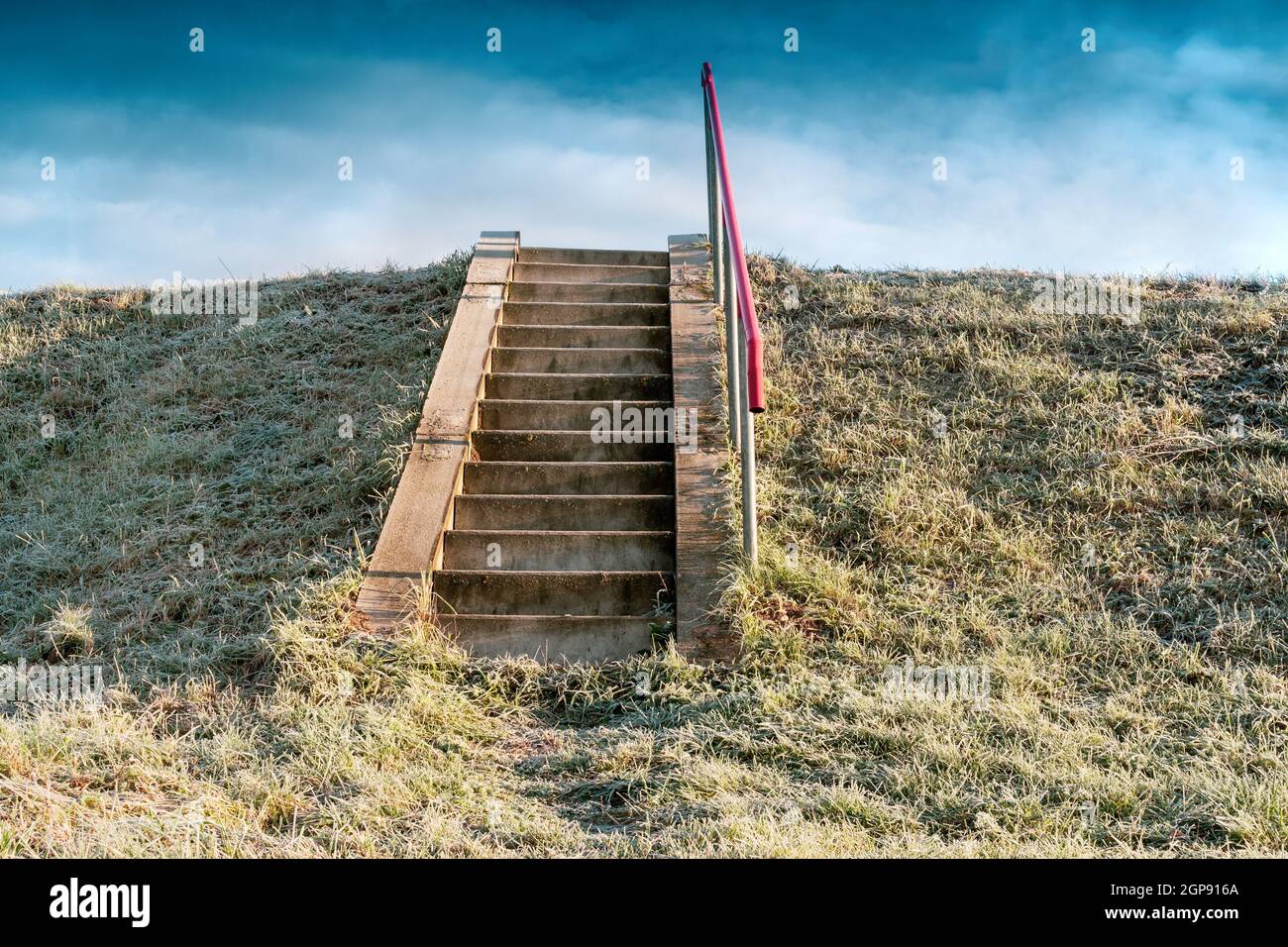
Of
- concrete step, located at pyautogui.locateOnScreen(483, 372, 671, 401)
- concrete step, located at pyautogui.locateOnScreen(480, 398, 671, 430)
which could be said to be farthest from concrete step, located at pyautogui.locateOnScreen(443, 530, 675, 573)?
concrete step, located at pyautogui.locateOnScreen(483, 372, 671, 401)

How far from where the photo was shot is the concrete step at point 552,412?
613cm

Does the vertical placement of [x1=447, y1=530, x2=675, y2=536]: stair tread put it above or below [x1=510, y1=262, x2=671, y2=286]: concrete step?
below

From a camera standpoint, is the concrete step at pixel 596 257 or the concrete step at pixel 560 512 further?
the concrete step at pixel 596 257

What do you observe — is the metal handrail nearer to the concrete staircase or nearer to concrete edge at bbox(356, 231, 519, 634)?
the concrete staircase

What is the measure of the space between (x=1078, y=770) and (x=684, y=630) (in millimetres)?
1817

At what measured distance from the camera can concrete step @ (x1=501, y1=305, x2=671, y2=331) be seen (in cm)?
716

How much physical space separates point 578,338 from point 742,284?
2.11m

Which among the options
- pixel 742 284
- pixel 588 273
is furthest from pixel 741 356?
pixel 588 273

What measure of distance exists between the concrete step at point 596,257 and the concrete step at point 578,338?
1.33m

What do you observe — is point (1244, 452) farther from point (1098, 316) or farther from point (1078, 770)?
point (1078, 770)

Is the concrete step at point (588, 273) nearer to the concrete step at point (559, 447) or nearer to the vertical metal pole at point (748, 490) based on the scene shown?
the concrete step at point (559, 447)

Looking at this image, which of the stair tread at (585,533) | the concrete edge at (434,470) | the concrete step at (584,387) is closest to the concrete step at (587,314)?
the concrete edge at (434,470)

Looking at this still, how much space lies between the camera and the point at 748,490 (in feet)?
16.0

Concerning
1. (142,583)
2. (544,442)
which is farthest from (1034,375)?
(142,583)
